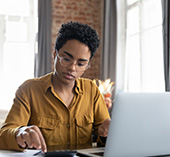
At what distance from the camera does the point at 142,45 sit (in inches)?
161

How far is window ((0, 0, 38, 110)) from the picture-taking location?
5.03 m

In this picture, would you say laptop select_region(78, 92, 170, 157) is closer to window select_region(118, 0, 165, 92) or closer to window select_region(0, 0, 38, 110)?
window select_region(118, 0, 165, 92)

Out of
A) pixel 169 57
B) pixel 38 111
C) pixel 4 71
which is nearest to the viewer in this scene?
pixel 38 111

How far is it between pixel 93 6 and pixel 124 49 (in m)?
1.36

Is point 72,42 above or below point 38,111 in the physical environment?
above

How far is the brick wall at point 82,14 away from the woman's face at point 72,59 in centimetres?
362

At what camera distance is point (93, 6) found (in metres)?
5.61

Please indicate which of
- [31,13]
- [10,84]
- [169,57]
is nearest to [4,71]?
[10,84]

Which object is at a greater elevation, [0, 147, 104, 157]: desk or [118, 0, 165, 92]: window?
[118, 0, 165, 92]: window

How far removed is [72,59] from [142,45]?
249 centimetres

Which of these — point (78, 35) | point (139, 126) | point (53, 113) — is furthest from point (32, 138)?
point (78, 35)

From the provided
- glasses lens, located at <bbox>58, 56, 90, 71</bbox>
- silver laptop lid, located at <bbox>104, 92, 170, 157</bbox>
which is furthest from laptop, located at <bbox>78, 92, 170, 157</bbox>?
glasses lens, located at <bbox>58, 56, 90, 71</bbox>

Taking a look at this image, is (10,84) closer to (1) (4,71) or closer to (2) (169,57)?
(1) (4,71)

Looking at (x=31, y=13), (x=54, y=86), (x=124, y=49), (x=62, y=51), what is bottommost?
(x=54, y=86)
